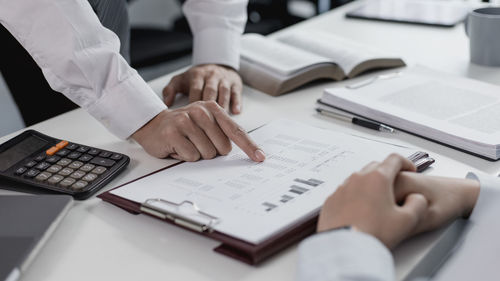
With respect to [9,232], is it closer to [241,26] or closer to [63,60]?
[63,60]

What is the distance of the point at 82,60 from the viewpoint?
91 cm

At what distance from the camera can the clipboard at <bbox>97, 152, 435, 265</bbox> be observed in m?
0.59

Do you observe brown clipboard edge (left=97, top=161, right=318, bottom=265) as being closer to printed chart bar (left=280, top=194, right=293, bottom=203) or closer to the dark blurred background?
printed chart bar (left=280, top=194, right=293, bottom=203)

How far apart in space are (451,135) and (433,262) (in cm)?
29

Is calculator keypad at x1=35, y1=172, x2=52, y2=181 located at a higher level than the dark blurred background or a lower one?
higher

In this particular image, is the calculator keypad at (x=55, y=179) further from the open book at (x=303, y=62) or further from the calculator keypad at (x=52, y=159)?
the open book at (x=303, y=62)

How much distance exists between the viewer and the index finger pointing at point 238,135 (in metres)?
0.79

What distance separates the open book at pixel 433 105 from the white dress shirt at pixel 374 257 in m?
0.20

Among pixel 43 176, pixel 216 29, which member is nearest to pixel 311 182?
pixel 43 176

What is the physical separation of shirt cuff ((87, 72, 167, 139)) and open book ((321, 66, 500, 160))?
12.5 inches

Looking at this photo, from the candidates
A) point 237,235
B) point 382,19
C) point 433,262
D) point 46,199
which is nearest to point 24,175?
point 46,199

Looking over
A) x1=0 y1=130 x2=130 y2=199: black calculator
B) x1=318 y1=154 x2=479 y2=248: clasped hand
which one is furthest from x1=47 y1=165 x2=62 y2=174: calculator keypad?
x1=318 y1=154 x2=479 y2=248: clasped hand

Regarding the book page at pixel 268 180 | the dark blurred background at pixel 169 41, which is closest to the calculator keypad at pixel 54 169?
the book page at pixel 268 180

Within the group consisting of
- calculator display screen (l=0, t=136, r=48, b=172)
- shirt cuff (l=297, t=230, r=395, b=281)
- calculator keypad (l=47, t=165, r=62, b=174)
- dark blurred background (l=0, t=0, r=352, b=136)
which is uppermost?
shirt cuff (l=297, t=230, r=395, b=281)
